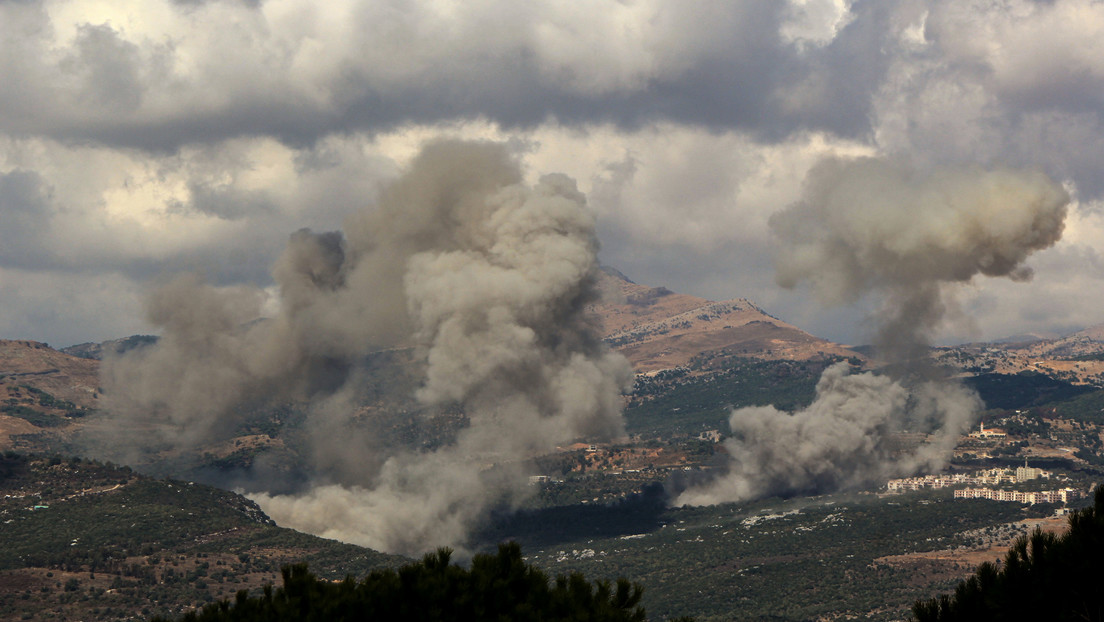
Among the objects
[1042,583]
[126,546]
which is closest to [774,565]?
[126,546]

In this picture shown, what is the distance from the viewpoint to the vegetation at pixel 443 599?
43.6 meters

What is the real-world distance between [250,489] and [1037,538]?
535 ft

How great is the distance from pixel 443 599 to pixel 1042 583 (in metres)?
20.3

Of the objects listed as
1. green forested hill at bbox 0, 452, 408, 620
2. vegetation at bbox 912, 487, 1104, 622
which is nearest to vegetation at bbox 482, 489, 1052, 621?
green forested hill at bbox 0, 452, 408, 620

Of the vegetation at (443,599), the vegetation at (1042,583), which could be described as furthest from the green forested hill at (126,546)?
the vegetation at (1042,583)

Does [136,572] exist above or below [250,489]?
below

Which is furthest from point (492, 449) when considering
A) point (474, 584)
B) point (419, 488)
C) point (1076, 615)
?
point (1076, 615)

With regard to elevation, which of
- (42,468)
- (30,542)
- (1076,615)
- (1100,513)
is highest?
(42,468)

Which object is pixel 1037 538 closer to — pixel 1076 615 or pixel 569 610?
pixel 1076 615

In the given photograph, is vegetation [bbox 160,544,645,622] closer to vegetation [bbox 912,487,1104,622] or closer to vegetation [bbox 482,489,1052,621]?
vegetation [bbox 912,487,1104,622]

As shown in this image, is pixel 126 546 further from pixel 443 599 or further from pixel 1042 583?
pixel 1042 583

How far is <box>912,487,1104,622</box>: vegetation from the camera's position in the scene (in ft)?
125

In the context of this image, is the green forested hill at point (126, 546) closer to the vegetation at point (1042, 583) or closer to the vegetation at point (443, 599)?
the vegetation at point (443, 599)

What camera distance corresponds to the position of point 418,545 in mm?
157625
